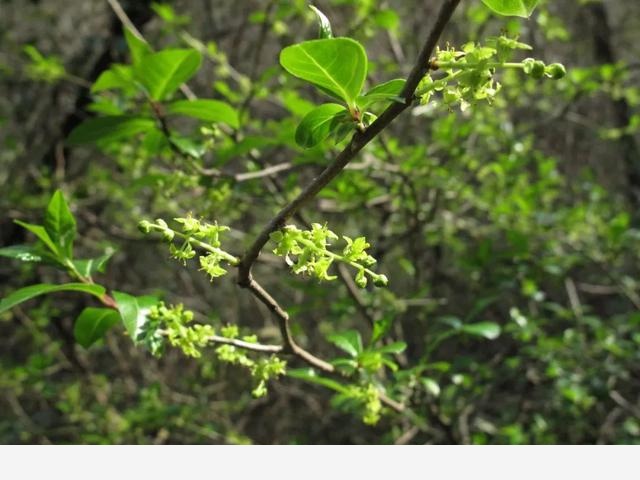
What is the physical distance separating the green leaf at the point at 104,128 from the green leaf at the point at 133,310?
454 millimetres

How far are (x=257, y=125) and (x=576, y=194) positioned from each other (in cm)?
215

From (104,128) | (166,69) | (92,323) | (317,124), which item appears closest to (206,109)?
(166,69)

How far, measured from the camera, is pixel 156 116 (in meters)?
1.41

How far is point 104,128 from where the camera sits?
54.2 inches

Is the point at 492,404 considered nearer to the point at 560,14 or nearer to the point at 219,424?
the point at 219,424

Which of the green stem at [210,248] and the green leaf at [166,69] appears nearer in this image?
the green stem at [210,248]

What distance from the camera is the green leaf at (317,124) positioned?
0.80 m

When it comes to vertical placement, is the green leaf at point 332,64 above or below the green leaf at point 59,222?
above

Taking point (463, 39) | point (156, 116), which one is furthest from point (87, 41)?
point (156, 116)

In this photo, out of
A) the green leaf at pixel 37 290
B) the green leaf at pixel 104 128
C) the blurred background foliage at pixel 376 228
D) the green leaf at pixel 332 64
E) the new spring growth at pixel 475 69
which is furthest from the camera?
the blurred background foliage at pixel 376 228

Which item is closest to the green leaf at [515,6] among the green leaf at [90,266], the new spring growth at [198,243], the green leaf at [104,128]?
the new spring growth at [198,243]

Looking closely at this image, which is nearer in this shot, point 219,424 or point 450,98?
point 450,98

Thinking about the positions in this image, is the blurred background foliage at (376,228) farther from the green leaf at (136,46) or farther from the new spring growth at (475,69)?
A: the new spring growth at (475,69)

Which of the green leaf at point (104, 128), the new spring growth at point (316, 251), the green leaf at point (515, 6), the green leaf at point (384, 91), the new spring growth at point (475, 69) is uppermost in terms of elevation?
the green leaf at point (515, 6)
